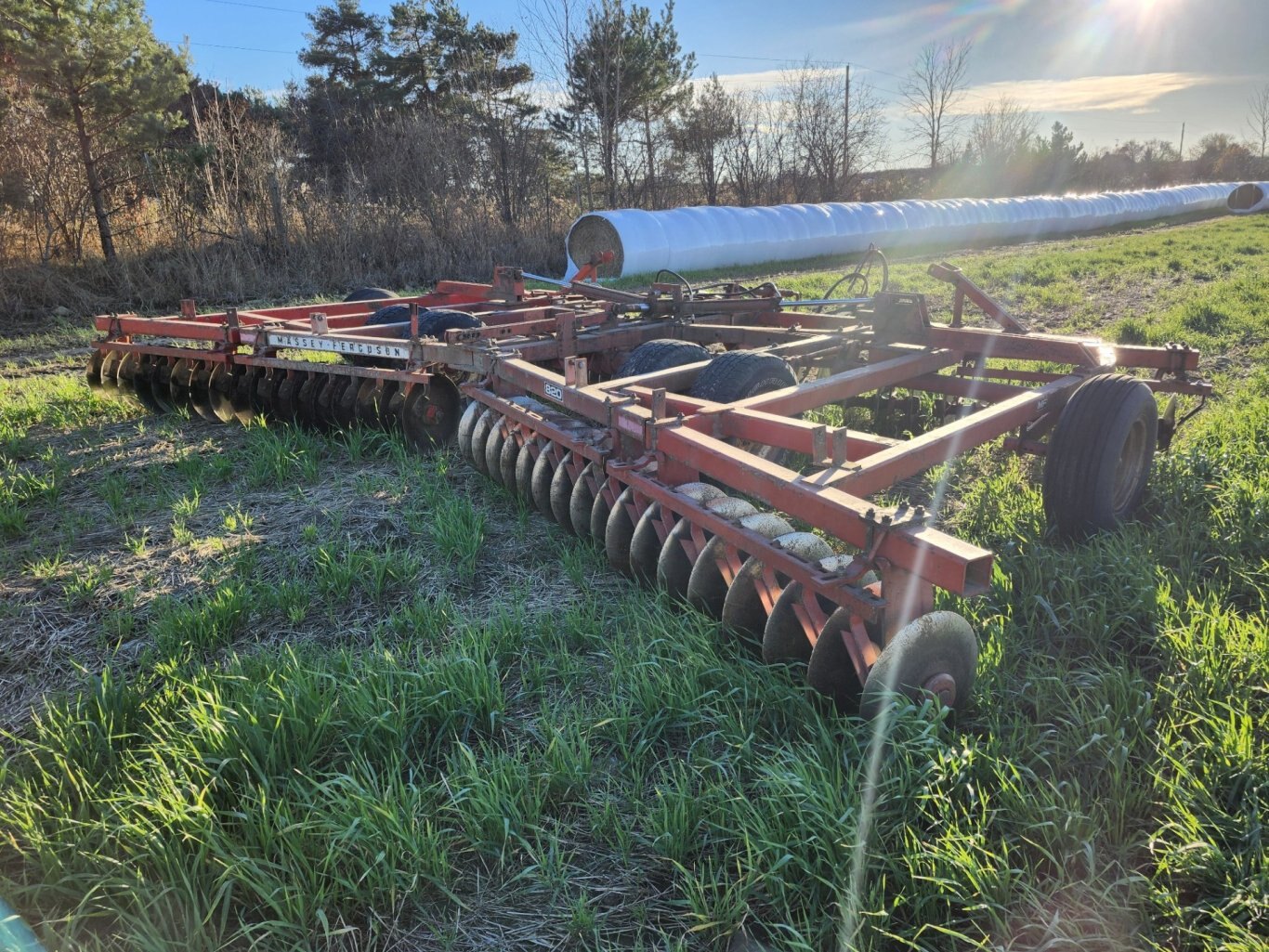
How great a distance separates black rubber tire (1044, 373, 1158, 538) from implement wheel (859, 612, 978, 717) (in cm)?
159

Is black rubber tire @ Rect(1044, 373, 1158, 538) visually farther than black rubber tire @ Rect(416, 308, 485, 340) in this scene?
No

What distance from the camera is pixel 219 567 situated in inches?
145

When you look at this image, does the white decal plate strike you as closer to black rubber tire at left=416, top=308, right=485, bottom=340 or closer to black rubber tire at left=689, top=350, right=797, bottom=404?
black rubber tire at left=416, top=308, right=485, bottom=340

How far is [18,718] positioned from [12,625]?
2.37ft

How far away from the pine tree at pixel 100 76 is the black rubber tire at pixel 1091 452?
14873 millimetres

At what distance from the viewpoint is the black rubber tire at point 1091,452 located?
3.45 meters

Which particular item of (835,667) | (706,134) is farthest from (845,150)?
(835,667)

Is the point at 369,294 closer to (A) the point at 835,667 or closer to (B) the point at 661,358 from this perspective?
(B) the point at 661,358

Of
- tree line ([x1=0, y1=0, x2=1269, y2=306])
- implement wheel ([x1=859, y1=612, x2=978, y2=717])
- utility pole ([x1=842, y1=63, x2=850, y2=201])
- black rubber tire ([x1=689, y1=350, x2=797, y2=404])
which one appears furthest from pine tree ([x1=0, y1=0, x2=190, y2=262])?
utility pole ([x1=842, y1=63, x2=850, y2=201])

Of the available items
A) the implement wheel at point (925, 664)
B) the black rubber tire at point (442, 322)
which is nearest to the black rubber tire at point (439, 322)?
the black rubber tire at point (442, 322)

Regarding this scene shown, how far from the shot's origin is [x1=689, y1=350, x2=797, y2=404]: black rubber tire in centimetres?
381

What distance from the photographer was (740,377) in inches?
151

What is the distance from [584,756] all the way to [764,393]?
205cm

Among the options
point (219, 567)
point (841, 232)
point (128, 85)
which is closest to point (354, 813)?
point (219, 567)
